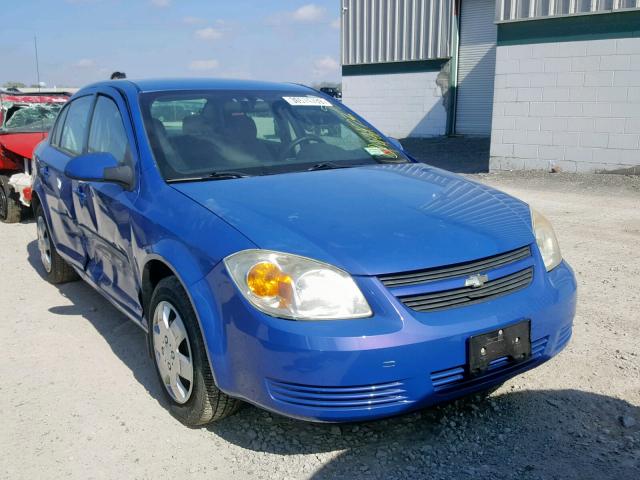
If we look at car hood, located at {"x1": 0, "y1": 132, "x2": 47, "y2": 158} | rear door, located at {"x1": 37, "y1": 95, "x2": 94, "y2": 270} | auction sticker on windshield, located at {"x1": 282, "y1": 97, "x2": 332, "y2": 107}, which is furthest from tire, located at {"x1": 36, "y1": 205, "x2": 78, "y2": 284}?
car hood, located at {"x1": 0, "y1": 132, "x2": 47, "y2": 158}

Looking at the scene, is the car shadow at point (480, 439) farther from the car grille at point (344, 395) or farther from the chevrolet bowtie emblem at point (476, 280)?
the chevrolet bowtie emblem at point (476, 280)

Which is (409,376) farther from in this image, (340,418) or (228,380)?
(228,380)

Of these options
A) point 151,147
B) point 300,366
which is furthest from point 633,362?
point 151,147

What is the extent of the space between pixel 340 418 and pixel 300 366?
28 cm

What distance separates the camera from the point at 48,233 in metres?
5.23

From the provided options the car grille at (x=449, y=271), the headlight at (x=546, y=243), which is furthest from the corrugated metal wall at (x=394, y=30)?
the car grille at (x=449, y=271)

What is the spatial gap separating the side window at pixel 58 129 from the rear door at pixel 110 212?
923mm

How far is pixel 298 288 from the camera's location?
2.44m

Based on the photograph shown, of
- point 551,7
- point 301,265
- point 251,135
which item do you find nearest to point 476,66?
point 551,7

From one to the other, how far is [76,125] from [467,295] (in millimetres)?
3386

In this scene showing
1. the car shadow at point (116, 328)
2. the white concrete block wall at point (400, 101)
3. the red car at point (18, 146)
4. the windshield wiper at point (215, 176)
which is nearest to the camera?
the windshield wiper at point (215, 176)

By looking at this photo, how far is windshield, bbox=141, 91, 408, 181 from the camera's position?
11.2 feet

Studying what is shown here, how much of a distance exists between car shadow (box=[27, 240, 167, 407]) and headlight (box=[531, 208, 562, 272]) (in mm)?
2094

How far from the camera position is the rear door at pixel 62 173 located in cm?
440
